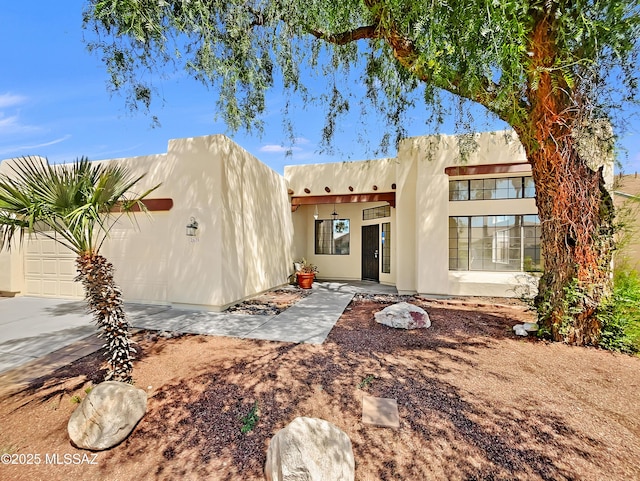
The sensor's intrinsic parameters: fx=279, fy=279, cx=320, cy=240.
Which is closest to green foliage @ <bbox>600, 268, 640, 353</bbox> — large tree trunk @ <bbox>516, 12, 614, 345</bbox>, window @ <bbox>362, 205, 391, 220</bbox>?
large tree trunk @ <bbox>516, 12, 614, 345</bbox>

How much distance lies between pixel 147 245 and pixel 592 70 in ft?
31.3

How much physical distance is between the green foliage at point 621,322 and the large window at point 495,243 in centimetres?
368

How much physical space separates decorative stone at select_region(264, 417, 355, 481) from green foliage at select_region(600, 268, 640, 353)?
475cm

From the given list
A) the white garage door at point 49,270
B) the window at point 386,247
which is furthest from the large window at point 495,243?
the white garage door at point 49,270

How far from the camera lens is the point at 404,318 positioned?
5.55 meters

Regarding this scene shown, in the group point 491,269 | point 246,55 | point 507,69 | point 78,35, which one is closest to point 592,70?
point 507,69

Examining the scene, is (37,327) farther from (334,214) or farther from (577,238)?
(577,238)

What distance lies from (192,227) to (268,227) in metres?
2.72

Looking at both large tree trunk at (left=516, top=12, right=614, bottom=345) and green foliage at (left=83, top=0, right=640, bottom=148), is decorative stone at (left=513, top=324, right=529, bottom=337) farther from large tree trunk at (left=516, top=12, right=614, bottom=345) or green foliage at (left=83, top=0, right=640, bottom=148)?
green foliage at (left=83, top=0, right=640, bottom=148)

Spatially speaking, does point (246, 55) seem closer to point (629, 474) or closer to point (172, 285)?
point (172, 285)

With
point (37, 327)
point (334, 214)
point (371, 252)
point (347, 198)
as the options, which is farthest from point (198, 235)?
point (371, 252)

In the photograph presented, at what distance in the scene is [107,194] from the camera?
10.7 feet

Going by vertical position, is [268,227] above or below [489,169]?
below

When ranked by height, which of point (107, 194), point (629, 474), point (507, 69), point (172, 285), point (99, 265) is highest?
point (507, 69)
